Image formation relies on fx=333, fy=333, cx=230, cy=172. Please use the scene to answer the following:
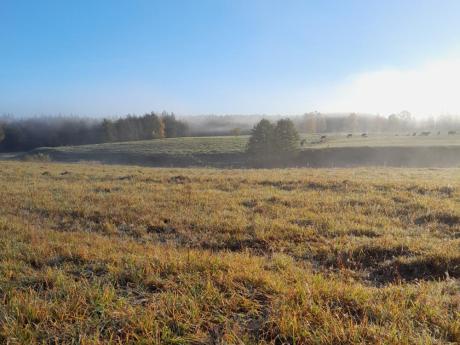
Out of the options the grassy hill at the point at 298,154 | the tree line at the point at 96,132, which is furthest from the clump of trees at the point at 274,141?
the tree line at the point at 96,132

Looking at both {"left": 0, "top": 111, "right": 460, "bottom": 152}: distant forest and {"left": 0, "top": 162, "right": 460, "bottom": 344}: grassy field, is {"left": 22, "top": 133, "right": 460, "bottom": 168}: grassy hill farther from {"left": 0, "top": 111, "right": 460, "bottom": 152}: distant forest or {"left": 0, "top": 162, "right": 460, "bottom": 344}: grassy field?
{"left": 0, "top": 162, "right": 460, "bottom": 344}: grassy field

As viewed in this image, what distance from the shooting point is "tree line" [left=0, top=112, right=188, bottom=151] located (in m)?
111

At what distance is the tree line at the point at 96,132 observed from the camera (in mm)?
111375

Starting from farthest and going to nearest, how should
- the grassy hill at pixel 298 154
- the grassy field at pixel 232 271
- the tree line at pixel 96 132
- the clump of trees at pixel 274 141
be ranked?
the tree line at pixel 96 132, the clump of trees at pixel 274 141, the grassy hill at pixel 298 154, the grassy field at pixel 232 271

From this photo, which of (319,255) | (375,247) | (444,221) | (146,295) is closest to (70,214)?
(146,295)

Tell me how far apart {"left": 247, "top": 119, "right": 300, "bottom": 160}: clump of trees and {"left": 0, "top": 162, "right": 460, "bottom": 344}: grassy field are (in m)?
49.6

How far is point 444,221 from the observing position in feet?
28.6

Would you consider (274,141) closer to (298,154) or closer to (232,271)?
(298,154)

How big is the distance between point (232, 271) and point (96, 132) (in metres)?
144

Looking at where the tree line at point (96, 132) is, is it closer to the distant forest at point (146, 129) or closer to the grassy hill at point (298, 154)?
the distant forest at point (146, 129)

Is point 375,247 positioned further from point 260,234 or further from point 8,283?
point 8,283

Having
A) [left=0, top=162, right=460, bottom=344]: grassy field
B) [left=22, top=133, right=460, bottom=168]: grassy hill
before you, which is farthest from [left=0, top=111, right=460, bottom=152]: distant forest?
[left=0, top=162, right=460, bottom=344]: grassy field

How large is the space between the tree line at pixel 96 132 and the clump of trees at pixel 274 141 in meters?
55.0

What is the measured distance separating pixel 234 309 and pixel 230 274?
80 cm
